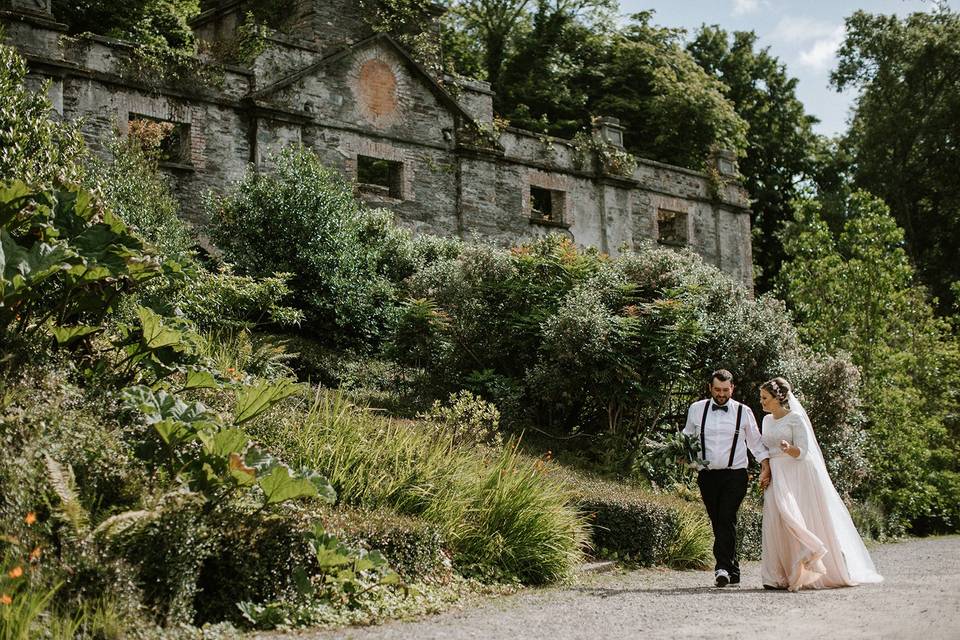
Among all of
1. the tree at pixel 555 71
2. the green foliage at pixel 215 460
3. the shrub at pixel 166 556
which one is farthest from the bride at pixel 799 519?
the tree at pixel 555 71

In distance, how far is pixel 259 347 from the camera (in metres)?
13.1

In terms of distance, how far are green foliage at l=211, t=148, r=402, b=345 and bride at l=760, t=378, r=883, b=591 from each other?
8345 mm

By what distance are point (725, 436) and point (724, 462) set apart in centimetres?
23

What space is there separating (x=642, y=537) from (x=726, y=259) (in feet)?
65.5

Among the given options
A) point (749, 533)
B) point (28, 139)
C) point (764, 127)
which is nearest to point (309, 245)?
point (28, 139)

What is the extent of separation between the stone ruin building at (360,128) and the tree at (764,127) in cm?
933

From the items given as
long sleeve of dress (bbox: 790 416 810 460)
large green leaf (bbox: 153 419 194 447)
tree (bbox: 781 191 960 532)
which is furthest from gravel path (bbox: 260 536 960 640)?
tree (bbox: 781 191 960 532)

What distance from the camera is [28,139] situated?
9.59 metres

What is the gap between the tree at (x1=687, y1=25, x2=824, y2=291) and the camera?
3628 cm

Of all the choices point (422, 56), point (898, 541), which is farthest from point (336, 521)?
point (422, 56)

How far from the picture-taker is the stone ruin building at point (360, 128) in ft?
57.7

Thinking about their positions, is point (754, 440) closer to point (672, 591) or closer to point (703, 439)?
point (703, 439)

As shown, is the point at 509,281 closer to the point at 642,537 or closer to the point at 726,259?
the point at 642,537

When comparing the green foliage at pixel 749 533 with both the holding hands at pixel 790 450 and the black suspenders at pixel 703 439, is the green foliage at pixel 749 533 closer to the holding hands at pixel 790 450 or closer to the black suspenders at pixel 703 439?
the holding hands at pixel 790 450
